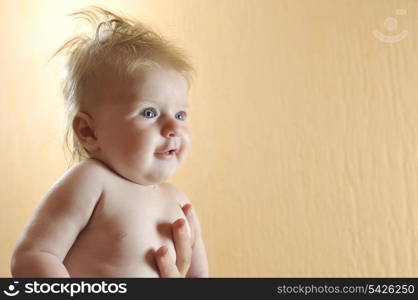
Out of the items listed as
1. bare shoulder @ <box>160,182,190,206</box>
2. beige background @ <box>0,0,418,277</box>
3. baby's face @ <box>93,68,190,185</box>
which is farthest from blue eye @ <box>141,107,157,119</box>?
beige background @ <box>0,0,418,277</box>

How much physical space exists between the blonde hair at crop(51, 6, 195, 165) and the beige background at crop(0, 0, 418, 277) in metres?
→ 0.51

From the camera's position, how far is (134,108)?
29.2 inches

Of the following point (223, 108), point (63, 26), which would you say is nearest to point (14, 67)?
point (63, 26)

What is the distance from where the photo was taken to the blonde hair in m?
0.76

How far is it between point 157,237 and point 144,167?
0.32 feet

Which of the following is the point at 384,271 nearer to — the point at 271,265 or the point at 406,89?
the point at 271,265

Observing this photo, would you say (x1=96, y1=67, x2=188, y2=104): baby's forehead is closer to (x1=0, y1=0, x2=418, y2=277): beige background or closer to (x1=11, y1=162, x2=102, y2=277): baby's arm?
(x1=11, y1=162, x2=102, y2=277): baby's arm

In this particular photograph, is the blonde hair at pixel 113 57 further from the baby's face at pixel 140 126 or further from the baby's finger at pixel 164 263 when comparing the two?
the baby's finger at pixel 164 263

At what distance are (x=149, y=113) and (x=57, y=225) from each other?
0.62 ft

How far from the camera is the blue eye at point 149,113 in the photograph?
0.75 m

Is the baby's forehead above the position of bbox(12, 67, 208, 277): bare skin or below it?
above

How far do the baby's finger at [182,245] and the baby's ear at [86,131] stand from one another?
6.1 inches

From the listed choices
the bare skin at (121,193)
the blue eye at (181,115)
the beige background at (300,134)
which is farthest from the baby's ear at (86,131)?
the beige background at (300,134)

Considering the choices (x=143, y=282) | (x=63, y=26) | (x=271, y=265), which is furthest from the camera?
(x=63, y=26)
